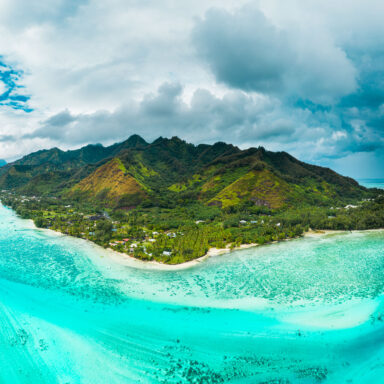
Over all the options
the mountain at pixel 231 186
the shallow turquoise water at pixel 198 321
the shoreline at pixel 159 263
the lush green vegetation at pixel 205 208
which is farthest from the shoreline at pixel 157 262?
the mountain at pixel 231 186

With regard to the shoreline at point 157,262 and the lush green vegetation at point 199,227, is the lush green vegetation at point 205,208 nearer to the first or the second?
the lush green vegetation at point 199,227

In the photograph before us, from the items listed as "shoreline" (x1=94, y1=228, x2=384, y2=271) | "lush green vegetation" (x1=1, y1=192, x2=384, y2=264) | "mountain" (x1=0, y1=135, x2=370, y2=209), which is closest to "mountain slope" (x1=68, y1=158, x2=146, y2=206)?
"mountain" (x1=0, y1=135, x2=370, y2=209)

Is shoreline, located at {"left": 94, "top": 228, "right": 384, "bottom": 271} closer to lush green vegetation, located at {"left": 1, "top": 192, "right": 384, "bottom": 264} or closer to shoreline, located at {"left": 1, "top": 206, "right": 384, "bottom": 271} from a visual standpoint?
shoreline, located at {"left": 1, "top": 206, "right": 384, "bottom": 271}

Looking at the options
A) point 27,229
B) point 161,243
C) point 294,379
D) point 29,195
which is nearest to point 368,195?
point 161,243

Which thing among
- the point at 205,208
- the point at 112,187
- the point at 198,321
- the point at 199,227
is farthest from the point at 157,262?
the point at 112,187

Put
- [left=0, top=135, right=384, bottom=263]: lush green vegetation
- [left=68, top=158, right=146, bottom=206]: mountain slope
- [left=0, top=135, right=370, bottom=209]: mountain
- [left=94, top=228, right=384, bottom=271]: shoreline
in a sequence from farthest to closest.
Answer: [left=68, top=158, right=146, bottom=206]: mountain slope → [left=0, top=135, right=370, bottom=209]: mountain → [left=0, top=135, right=384, bottom=263]: lush green vegetation → [left=94, top=228, right=384, bottom=271]: shoreline

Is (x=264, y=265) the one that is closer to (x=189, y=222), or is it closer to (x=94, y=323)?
(x=94, y=323)

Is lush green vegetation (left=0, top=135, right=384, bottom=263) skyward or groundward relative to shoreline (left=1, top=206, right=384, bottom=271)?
skyward

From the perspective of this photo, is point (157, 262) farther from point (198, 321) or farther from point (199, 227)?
point (199, 227)

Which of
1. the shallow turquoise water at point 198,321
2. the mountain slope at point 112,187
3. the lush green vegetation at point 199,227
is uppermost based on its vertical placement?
the mountain slope at point 112,187
